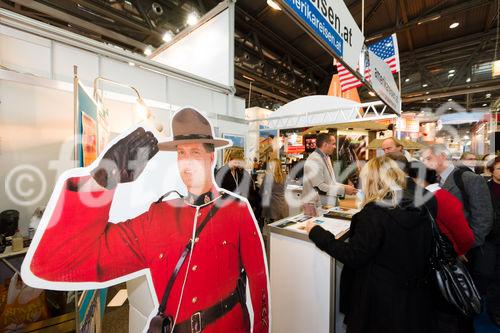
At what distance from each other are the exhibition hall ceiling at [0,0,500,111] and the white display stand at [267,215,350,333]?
12.6 feet

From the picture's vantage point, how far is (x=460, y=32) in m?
6.69

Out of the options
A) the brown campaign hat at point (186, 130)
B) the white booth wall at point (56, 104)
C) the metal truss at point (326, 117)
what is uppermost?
the metal truss at point (326, 117)

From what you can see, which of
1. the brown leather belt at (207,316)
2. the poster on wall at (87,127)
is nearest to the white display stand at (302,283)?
the brown leather belt at (207,316)

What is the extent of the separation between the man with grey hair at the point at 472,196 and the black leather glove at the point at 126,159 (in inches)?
98.1

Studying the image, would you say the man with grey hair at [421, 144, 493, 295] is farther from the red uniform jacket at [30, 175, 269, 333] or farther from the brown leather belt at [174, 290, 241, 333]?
the brown leather belt at [174, 290, 241, 333]

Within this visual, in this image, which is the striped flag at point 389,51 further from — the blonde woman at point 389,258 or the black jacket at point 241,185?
the blonde woman at point 389,258

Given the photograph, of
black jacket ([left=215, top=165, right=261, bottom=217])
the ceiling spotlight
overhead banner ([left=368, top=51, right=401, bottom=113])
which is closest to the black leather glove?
black jacket ([left=215, top=165, right=261, bottom=217])

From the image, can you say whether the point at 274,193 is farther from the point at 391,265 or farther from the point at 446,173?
the point at 391,265

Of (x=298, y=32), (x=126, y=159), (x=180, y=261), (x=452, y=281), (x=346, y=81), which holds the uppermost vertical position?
(x=298, y=32)

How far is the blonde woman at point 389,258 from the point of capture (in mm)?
1341

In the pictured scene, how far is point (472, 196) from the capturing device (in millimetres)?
2248

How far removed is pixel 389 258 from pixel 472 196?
154 centimetres
